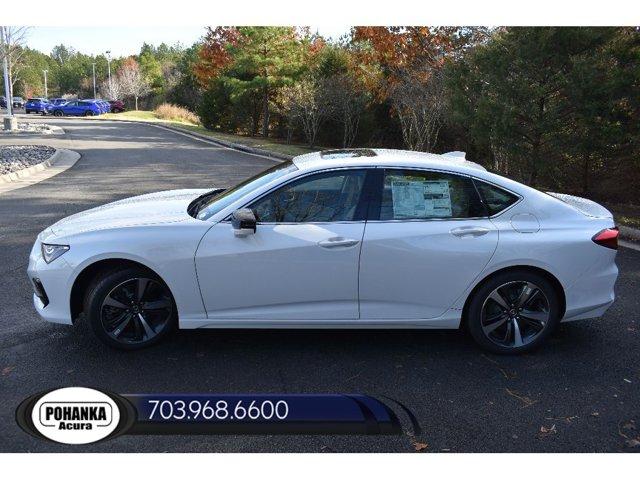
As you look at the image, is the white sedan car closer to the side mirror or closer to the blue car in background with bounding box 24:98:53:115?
the side mirror

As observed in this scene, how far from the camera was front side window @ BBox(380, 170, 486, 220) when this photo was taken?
4314mm

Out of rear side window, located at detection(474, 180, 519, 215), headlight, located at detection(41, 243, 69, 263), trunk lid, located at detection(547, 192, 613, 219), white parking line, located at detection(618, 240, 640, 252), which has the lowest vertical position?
white parking line, located at detection(618, 240, 640, 252)

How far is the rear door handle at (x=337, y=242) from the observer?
163 inches

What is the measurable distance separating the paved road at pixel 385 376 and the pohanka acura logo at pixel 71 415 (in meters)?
0.09

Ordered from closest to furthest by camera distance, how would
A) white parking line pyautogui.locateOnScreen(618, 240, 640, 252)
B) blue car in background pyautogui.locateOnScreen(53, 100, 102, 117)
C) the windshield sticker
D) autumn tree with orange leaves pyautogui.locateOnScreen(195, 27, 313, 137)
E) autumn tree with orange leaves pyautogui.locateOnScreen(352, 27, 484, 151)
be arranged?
the windshield sticker → white parking line pyautogui.locateOnScreen(618, 240, 640, 252) → autumn tree with orange leaves pyautogui.locateOnScreen(352, 27, 484, 151) → autumn tree with orange leaves pyautogui.locateOnScreen(195, 27, 313, 137) → blue car in background pyautogui.locateOnScreen(53, 100, 102, 117)

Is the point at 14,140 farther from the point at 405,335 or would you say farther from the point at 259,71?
the point at 405,335

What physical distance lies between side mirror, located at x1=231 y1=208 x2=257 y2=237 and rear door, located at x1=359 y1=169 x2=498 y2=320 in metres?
0.82

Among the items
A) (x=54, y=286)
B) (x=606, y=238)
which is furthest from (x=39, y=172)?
(x=606, y=238)

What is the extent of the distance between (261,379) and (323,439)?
827 mm

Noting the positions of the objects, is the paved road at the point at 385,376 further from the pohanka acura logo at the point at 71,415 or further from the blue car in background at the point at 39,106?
the blue car in background at the point at 39,106

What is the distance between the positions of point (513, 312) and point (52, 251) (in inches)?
138

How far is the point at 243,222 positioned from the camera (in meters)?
4.10

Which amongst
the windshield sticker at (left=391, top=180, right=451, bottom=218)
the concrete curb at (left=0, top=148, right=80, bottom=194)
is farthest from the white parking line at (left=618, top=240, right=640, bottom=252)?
the concrete curb at (left=0, top=148, right=80, bottom=194)

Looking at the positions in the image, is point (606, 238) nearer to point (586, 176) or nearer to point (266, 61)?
point (586, 176)
